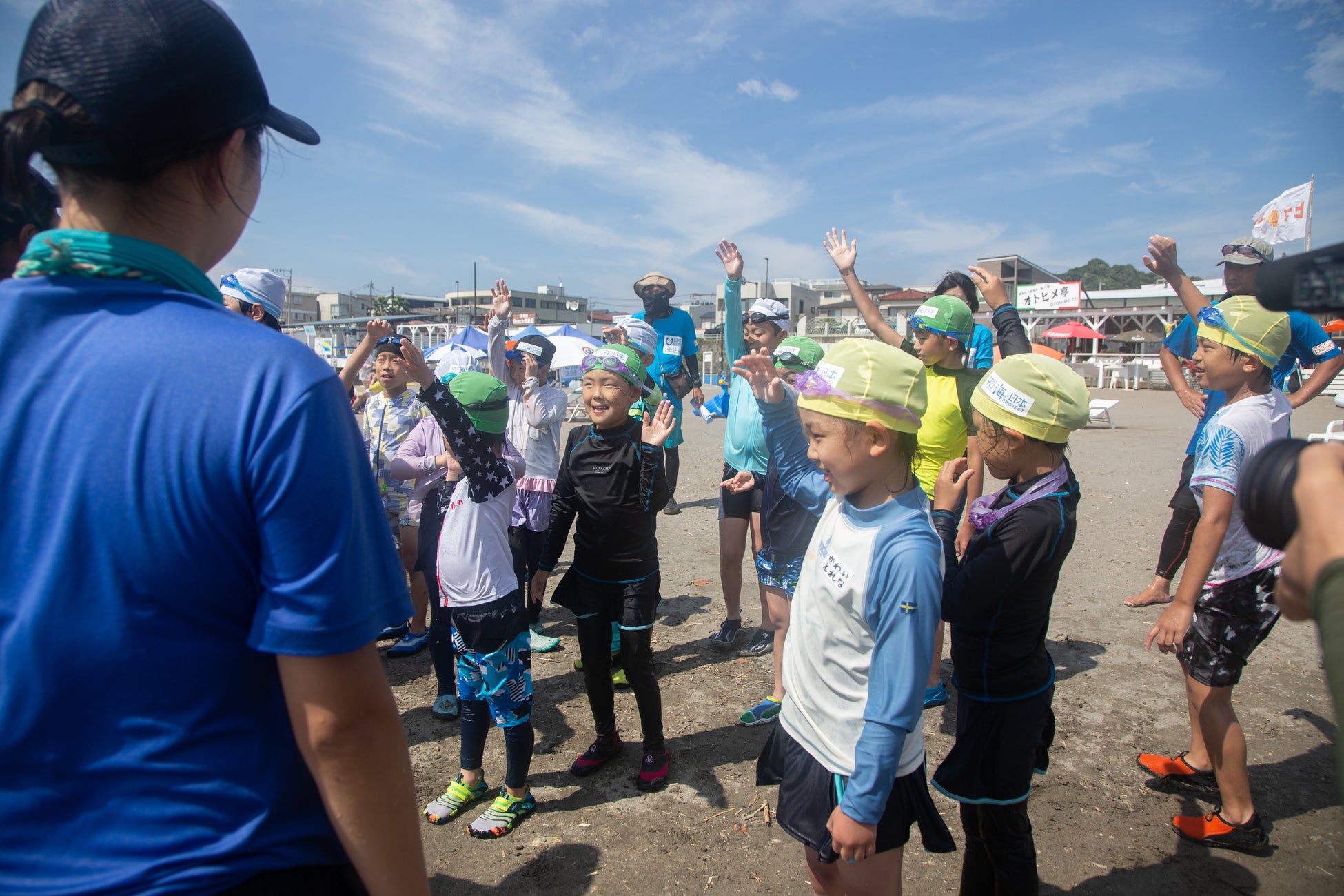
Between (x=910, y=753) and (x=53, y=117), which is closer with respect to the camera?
(x=53, y=117)

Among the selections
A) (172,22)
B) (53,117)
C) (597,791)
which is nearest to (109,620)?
(53,117)

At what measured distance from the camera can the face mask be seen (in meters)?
7.08

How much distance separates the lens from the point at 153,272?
1013 millimetres

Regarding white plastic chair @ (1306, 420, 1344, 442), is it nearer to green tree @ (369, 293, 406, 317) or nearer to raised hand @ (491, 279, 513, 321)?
raised hand @ (491, 279, 513, 321)

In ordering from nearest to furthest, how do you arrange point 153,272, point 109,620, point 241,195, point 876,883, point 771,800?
point 109,620
point 153,272
point 241,195
point 876,883
point 771,800

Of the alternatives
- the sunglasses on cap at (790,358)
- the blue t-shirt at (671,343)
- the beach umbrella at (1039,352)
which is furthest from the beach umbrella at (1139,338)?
the sunglasses on cap at (790,358)

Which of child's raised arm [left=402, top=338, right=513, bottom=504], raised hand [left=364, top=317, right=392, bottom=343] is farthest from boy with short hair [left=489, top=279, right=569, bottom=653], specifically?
child's raised arm [left=402, top=338, right=513, bottom=504]

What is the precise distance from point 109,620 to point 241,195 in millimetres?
677

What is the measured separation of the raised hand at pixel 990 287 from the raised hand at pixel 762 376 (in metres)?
2.07

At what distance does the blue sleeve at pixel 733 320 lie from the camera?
12.6 ft

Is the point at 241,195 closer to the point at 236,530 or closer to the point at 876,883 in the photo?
the point at 236,530

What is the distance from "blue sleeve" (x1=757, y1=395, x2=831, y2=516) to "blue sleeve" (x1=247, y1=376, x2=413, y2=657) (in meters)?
2.08

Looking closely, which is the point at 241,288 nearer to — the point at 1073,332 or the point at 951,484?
the point at 951,484

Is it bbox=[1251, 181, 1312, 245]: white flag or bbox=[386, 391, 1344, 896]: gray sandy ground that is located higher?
bbox=[1251, 181, 1312, 245]: white flag
